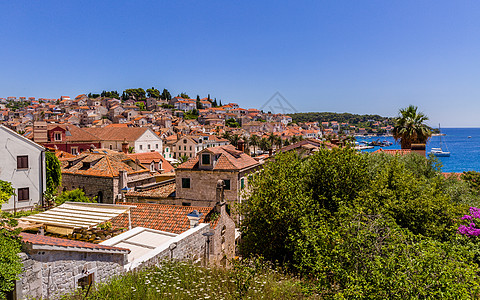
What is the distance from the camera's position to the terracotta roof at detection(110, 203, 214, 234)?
13938mm

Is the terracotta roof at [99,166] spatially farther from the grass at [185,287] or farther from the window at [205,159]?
the grass at [185,287]

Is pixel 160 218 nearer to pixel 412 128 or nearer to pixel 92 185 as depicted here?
pixel 92 185

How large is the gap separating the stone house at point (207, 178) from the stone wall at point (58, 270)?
17567mm

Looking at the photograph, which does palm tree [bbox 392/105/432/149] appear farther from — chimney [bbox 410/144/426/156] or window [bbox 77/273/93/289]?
window [bbox 77/273/93/289]

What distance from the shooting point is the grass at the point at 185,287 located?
6.95 metres

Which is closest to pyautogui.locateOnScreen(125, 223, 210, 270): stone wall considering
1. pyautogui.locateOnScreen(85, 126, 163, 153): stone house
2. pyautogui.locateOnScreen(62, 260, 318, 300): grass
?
pyautogui.locateOnScreen(62, 260, 318, 300): grass

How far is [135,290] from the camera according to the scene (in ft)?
22.7

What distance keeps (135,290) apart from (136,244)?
13.5 ft

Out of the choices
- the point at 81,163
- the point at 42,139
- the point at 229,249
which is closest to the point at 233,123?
the point at 42,139

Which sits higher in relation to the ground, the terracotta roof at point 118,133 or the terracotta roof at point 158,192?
the terracotta roof at point 118,133

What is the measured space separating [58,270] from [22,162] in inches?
879

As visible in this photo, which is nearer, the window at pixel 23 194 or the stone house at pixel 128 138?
the window at pixel 23 194

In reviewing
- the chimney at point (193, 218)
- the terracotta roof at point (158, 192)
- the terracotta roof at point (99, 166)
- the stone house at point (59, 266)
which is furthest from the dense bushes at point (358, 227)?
the terracotta roof at point (99, 166)

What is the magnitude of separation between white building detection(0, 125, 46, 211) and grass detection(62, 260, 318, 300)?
21508 mm
